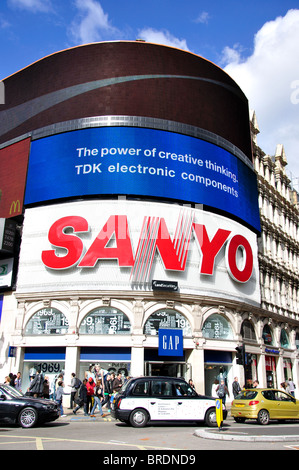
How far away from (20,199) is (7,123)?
9697mm

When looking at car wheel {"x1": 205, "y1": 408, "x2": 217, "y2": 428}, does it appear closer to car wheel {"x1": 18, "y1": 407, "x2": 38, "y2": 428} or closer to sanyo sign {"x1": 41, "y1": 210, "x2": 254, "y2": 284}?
car wheel {"x1": 18, "y1": 407, "x2": 38, "y2": 428}

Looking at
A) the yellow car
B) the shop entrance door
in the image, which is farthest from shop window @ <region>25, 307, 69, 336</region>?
the yellow car

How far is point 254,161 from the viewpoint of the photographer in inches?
1839

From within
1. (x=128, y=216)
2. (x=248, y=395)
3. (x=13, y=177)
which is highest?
(x=13, y=177)

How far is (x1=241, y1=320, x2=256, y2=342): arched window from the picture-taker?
118 ft

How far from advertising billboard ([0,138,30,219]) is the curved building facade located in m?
0.13

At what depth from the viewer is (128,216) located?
32.1 m

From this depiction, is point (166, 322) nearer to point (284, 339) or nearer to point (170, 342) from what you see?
point (170, 342)

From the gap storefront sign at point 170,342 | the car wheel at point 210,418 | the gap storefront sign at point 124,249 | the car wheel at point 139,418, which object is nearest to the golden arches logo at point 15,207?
the gap storefront sign at point 124,249

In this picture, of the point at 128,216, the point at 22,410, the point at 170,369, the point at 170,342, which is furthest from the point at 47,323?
the point at 22,410

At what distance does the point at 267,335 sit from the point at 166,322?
1370 cm

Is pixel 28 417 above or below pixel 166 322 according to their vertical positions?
below

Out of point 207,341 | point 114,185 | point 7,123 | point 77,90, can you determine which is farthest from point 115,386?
point 7,123
